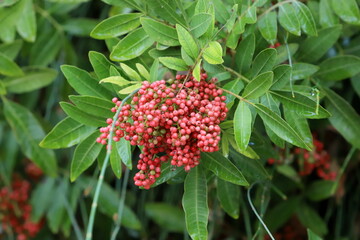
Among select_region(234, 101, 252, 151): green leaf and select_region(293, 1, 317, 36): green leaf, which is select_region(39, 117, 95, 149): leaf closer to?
select_region(234, 101, 252, 151): green leaf

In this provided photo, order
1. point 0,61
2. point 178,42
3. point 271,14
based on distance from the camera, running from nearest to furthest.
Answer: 1. point 178,42
2. point 271,14
3. point 0,61

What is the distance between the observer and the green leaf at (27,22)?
143 cm

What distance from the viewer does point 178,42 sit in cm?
96

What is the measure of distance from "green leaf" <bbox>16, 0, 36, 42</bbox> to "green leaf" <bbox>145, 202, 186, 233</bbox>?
76cm

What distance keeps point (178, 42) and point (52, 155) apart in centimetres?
72

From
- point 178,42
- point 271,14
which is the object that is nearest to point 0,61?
point 178,42

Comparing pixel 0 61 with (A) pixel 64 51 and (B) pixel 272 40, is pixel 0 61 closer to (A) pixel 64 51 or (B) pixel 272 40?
(A) pixel 64 51

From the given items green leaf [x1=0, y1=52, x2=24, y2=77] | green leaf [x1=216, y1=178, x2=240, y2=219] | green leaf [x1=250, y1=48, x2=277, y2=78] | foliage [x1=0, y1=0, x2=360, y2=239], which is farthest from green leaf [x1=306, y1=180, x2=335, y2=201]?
green leaf [x1=0, y1=52, x2=24, y2=77]

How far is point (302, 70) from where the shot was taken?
3.64 feet

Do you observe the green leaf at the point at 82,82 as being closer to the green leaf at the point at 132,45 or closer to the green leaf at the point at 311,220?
the green leaf at the point at 132,45

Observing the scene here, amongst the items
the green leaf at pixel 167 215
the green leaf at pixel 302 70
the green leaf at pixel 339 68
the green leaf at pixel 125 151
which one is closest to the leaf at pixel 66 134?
the green leaf at pixel 125 151

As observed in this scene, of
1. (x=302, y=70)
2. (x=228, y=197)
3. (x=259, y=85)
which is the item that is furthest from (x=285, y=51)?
(x=228, y=197)

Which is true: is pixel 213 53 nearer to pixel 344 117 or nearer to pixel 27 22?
pixel 344 117

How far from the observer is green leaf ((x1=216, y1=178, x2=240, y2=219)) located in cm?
115
